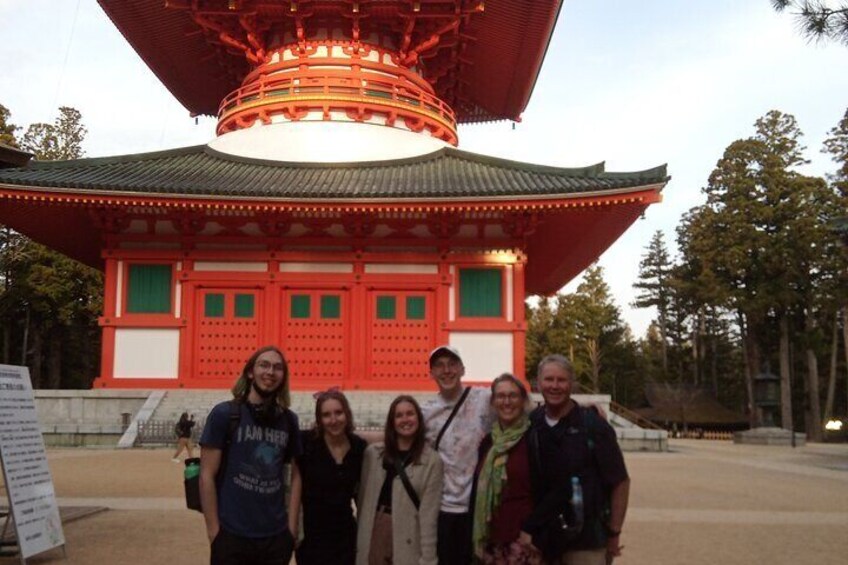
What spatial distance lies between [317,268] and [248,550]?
16457mm

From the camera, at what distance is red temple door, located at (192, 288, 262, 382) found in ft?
65.9

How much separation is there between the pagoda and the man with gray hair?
1390 centimetres

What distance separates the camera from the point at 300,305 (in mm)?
20359

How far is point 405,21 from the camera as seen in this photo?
23.1 metres

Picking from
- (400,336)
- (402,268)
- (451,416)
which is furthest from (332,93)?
(451,416)

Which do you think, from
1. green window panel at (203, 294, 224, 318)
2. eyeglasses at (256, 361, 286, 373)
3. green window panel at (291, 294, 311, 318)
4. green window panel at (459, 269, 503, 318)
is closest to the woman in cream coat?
eyeglasses at (256, 361, 286, 373)

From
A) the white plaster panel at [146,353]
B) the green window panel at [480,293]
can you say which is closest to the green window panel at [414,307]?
the green window panel at [480,293]

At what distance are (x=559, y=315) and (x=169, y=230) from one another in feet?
143

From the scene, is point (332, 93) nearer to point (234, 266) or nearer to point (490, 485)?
point (234, 266)

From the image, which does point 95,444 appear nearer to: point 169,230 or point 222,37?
point 169,230

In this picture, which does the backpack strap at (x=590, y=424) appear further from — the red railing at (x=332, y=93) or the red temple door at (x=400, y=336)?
the red railing at (x=332, y=93)

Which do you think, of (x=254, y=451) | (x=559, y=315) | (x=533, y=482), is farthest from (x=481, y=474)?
(x=559, y=315)

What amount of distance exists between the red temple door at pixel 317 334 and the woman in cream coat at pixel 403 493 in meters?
15.6

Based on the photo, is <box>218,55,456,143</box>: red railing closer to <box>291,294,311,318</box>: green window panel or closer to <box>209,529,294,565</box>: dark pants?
<box>291,294,311,318</box>: green window panel
